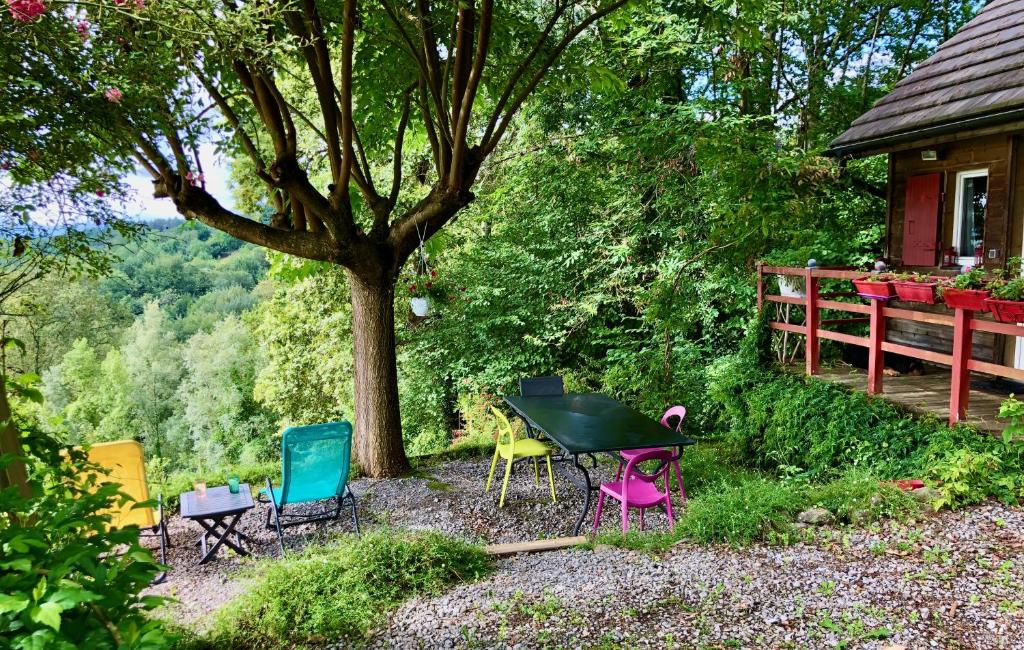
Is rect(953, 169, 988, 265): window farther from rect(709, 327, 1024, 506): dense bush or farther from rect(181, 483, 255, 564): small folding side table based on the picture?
rect(181, 483, 255, 564): small folding side table

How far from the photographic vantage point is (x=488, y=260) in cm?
1368

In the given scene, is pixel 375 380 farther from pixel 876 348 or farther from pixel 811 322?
pixel 876 348

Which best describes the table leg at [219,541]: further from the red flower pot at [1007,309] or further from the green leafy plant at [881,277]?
the green leafy plant at [881,277]

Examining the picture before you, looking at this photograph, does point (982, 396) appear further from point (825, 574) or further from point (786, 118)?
point (786, 118)

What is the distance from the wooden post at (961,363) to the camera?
19.0 feet

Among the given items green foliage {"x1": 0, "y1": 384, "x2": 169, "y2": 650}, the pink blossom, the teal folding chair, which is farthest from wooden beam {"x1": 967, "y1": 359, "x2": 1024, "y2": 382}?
the pink blossom

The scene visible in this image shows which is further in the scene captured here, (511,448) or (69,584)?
(511,448)

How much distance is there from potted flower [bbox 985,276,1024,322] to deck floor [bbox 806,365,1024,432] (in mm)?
978

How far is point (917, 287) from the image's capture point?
6555 mm

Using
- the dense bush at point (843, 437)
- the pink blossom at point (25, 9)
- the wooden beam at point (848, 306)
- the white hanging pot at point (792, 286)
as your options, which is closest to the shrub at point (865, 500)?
the dense bush at point (843, 437)

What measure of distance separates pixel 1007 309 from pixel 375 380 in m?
6.37

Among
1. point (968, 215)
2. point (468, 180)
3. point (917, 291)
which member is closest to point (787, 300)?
point (917, 291)

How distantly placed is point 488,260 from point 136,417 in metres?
25.8

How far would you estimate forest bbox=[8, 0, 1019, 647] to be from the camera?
4934 millimetres
